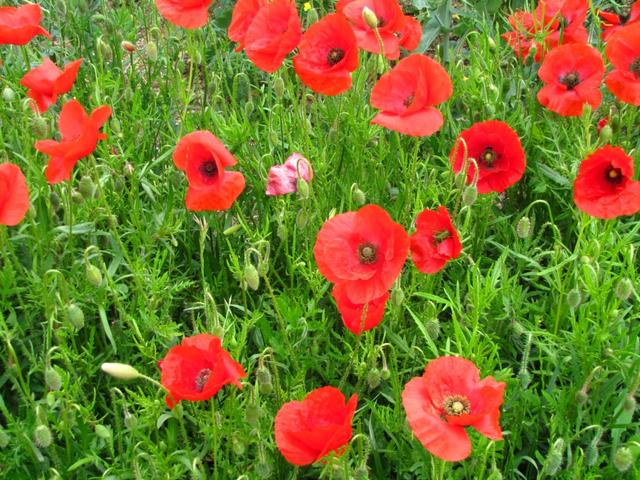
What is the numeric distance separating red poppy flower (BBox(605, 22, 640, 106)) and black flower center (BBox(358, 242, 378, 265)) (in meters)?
1.04

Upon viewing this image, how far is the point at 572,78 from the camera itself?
2.55 meters

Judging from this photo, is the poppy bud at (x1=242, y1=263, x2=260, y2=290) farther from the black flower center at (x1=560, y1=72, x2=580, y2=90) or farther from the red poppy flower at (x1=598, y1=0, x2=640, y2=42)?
the red poppy flower at (x1=598, y1=0, x2=640, y2=42)

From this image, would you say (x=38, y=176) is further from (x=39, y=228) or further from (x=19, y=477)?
(x=19, y=477)

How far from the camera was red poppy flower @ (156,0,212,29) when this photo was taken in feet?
8.43

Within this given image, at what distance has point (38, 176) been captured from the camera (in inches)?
98.0

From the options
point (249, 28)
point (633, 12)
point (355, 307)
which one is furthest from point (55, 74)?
point (633, 12)

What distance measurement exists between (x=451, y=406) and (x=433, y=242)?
0.54m

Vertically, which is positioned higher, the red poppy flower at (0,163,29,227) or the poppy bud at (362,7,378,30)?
the poppy bud at (362,7,378,30)

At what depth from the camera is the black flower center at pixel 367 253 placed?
176cm

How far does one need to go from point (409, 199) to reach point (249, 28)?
2.20 feet

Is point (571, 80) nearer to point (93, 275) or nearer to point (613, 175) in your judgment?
point (613, 175)

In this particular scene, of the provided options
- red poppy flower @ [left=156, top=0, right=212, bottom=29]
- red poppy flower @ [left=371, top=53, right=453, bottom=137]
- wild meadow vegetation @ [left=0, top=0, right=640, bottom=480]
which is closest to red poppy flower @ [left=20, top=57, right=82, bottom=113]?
wild meadow vegetation @ [left=0, top=0, right=640, bottom=480]

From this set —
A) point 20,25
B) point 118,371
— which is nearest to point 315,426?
point 118,371

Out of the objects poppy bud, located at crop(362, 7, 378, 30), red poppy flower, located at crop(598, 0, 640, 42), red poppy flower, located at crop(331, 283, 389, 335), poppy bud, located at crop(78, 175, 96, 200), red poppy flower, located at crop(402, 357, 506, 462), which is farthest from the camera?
red poppy flower, located at crop(598, 0, 640, 42)
